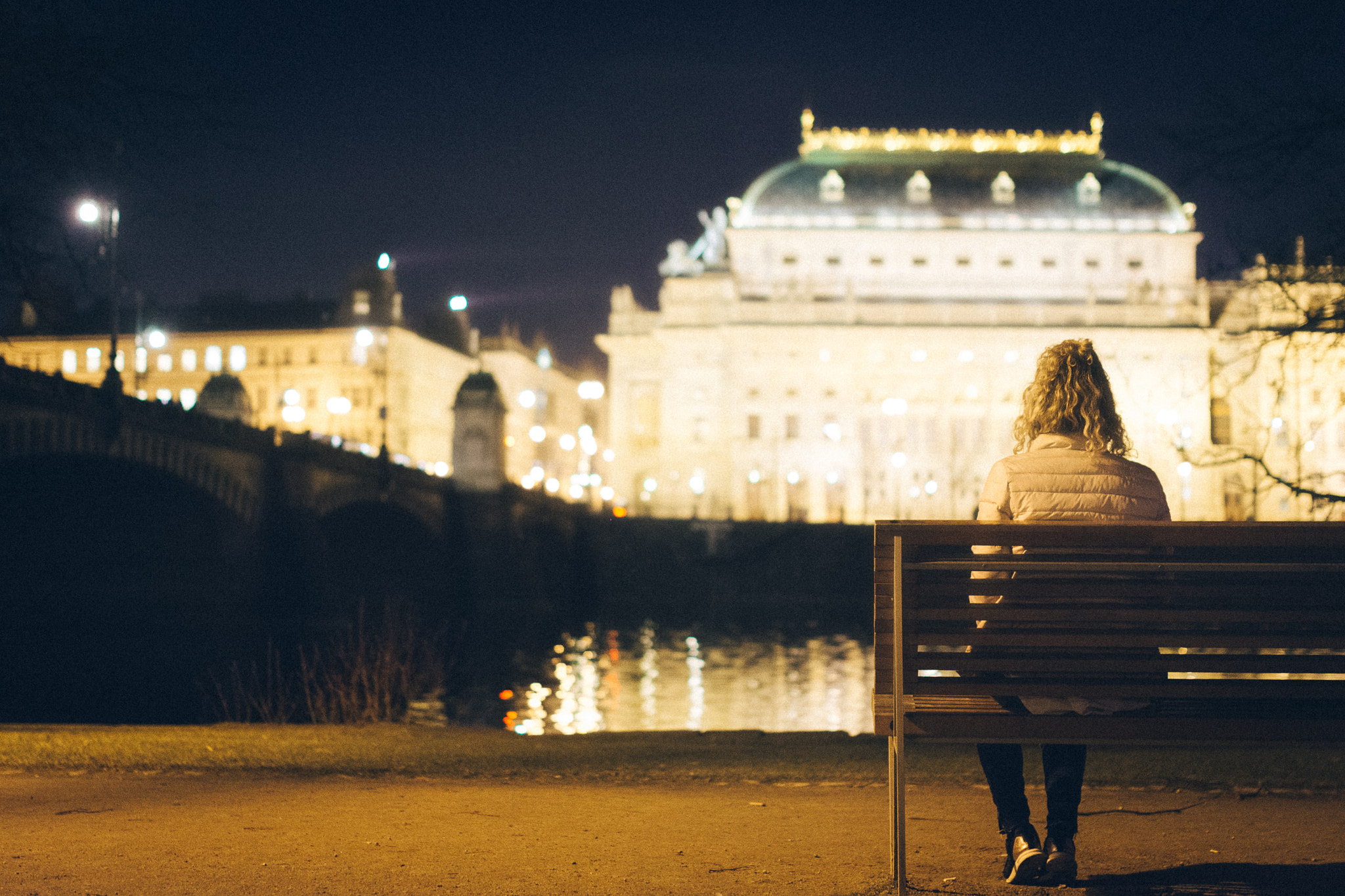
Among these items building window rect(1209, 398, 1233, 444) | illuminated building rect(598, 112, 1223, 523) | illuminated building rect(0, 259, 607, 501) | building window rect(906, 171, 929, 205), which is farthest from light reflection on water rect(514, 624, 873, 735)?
building window rect(1209, 398, 1233, 444)

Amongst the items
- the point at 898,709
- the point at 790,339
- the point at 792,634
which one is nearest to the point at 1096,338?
the point at 790,339

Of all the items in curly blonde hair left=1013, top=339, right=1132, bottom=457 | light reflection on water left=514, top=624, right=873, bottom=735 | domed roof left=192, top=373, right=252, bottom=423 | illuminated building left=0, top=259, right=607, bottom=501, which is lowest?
light reflection on water left=514, top=624, right=873, bottom=735

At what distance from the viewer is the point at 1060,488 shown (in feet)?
19.5

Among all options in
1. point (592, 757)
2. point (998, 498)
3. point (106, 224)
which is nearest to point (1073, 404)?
point (998, 498)

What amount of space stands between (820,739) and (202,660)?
72.5 ft

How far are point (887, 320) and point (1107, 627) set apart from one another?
8910cm

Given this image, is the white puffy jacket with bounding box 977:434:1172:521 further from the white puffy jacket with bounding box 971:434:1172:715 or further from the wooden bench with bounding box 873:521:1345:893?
the wooden bench with bounding box 873:521:1345:893

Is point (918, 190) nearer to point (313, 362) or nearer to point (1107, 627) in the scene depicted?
point (313, 362)

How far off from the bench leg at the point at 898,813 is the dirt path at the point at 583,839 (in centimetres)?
25

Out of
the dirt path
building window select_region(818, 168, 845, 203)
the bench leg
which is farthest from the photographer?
building window select_region(818, 168, 845, 203)

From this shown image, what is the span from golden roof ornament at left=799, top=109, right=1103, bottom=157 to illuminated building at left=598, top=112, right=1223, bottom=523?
0.15 metres

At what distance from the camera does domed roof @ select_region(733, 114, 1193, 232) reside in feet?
317

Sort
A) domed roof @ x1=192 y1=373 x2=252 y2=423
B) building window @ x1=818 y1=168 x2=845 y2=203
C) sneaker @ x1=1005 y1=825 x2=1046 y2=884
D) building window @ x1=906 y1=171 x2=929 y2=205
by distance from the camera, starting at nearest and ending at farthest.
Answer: sneaker @ x1=1005 y1=825 x2=1046 y2=884 < domed roof @ x1=192 y1=373 x2=252 y2=423 < building window @ x1=906 y1=171 x2=929 y2=205 < building window @ x1=818 y1=168 x2=845 y2=203

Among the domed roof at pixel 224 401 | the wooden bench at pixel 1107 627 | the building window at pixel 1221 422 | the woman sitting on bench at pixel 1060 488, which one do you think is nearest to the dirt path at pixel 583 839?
the woman sitting on bench at pixel 1060 488
